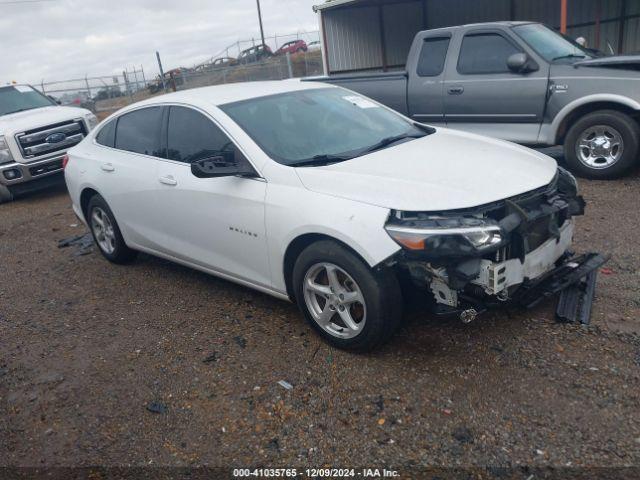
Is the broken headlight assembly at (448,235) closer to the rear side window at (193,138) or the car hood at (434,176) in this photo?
the car hood at (434,176)

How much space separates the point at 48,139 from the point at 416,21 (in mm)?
11103

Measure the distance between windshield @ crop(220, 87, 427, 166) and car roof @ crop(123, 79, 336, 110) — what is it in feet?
0.30

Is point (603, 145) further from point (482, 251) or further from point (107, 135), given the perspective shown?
point (107, 135)

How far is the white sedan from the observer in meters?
3.20

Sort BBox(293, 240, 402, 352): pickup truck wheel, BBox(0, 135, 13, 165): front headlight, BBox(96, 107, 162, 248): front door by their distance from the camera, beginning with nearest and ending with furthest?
BBox(293, 240, 402, 352): pickup truck wheel < BBox(96, 107, 162, 248): front door < BBox(0, 135, 13, 165): front headlight

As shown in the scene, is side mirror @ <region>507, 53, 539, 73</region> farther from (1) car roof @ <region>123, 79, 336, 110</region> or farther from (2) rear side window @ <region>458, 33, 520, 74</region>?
(1) car roof @ <region>123, 79, 336, 110</region>

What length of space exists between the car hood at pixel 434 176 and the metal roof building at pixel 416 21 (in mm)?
11606

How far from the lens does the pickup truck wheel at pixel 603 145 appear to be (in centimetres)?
654

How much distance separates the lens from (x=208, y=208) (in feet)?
13.8

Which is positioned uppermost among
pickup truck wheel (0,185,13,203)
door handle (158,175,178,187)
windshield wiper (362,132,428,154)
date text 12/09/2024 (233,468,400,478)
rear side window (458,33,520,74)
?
rear side window (458,33,520,74)

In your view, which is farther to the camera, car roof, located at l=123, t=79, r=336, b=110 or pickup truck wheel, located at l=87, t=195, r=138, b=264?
pickup truck wheel, located at l=87, t=195, r=138, b=264

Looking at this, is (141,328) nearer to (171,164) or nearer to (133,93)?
(171,164)

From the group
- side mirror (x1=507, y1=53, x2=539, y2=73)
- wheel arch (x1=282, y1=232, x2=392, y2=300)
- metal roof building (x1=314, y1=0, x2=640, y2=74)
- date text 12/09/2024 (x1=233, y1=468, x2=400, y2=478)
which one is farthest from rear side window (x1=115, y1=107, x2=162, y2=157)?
metal roof building (x1=314, y1=0, x2=640, y2=74)

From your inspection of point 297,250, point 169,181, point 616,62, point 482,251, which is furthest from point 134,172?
point 616,62
